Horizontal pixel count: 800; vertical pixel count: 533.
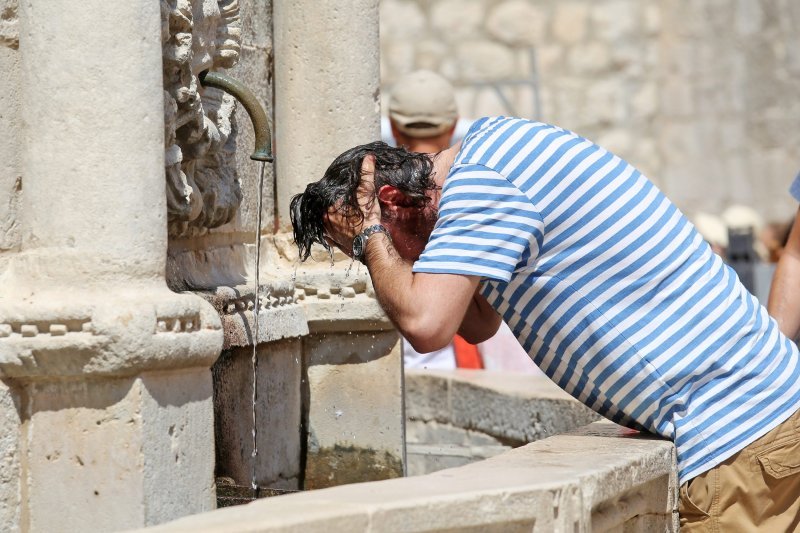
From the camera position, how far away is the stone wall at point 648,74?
11117 mm

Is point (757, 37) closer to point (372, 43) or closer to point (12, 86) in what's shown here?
point (372, 43)

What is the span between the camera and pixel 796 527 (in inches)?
119

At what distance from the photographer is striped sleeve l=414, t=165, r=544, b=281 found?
2.75m

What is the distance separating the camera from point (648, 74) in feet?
36.7

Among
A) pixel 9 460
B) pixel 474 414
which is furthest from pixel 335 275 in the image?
pixel 9 460

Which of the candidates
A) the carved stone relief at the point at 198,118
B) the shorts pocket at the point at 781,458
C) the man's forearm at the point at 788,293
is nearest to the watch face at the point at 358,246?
the carved stone relief at the point at 198,118

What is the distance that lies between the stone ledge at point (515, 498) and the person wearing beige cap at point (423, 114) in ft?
10.4

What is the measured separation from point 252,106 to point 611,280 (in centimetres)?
126

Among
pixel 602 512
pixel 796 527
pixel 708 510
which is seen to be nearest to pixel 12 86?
pixel 602 512

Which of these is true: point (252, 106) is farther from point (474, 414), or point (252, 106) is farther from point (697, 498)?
point (474, 414)

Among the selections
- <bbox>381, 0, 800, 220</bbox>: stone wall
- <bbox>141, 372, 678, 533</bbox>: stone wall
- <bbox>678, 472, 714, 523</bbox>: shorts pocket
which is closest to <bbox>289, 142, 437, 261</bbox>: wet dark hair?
<bbox>141, 372, 678, 533</bbox>: stone wall

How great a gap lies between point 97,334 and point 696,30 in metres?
9.03

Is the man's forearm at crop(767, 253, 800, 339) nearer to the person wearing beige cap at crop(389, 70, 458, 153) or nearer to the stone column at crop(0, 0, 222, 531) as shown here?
the stone column at crop(0, 0, 222, 531)

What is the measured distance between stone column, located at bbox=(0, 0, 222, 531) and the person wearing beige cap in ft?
10.1
